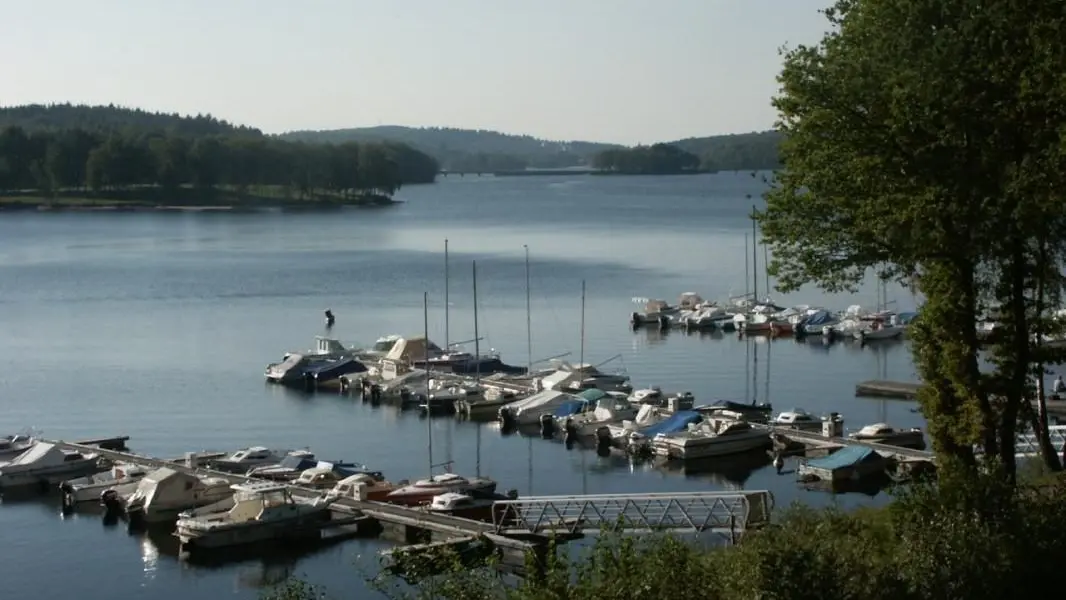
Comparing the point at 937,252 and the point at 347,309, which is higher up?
the point at 937,252

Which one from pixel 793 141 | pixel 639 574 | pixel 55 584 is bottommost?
pixel 55 584

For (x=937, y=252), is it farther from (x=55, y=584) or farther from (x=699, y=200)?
(x=699, y=200)

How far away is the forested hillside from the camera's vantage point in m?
151

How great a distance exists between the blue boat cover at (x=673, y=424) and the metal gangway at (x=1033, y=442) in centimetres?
766

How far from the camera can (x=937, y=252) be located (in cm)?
1605

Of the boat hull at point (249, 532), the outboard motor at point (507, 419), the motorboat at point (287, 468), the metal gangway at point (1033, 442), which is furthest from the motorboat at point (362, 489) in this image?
the metal gangway at point (1033, 442)

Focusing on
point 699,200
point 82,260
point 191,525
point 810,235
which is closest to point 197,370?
point 191,525

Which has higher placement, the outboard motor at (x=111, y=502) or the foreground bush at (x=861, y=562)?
the foreground bush at (x=861, y=562)

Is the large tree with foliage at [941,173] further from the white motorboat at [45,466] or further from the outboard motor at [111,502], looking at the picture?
the white motorboat at [45,466]

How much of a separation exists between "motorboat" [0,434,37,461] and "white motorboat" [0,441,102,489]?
1.77ft

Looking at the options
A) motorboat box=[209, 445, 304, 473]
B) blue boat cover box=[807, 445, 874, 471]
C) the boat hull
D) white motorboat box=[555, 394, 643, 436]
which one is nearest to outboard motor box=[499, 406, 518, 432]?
white motorboat box=[555, 394, 643, 436]

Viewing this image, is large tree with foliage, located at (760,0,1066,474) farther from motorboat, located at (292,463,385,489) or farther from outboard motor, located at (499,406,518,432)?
outboard motor, located at (499,406,518,432)

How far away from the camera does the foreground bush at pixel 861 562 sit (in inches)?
430

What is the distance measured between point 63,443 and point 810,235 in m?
22.3
